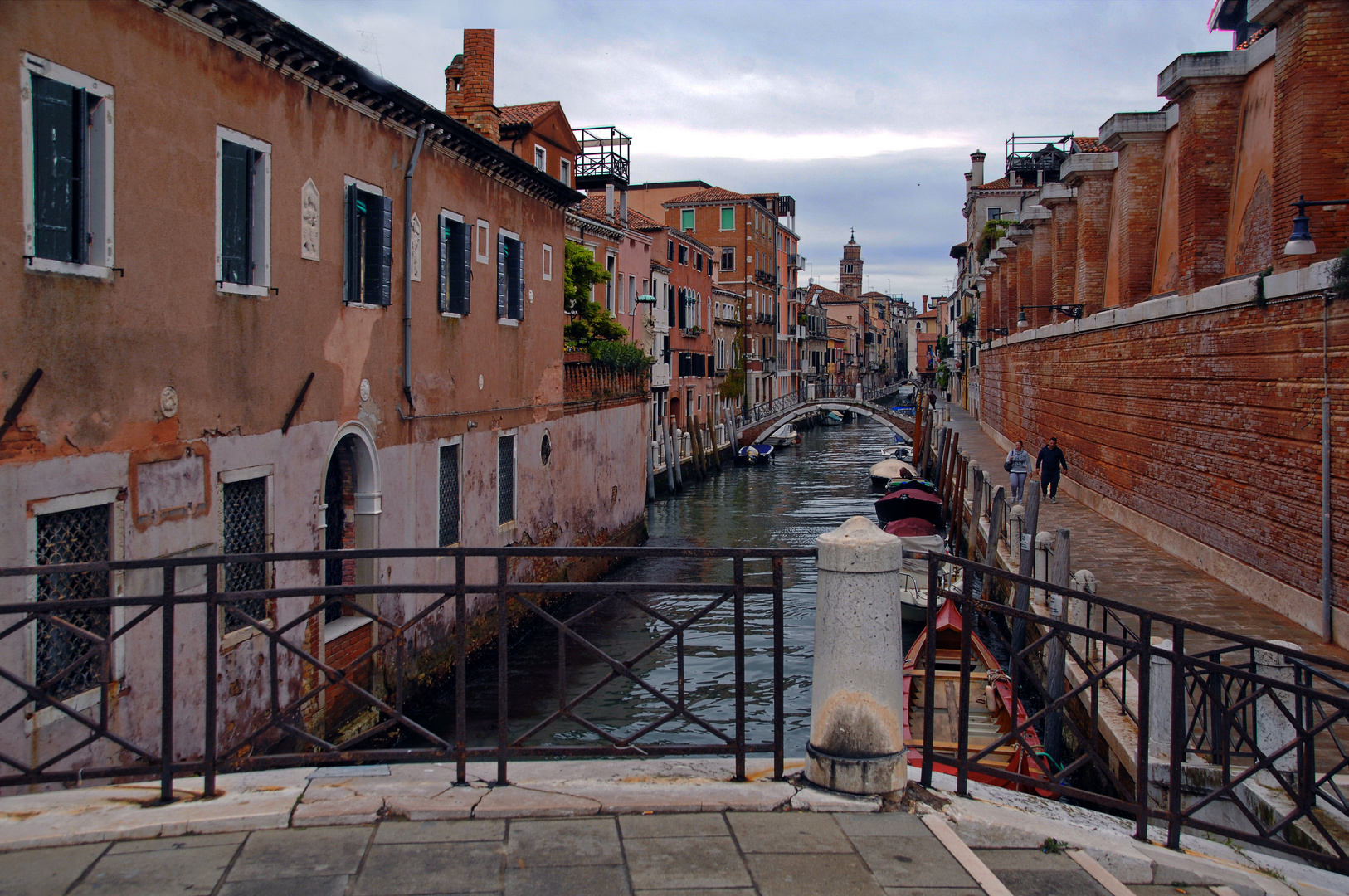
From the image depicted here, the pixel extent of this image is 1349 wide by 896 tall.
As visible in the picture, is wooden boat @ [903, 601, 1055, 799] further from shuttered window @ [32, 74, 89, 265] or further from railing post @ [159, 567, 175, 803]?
shuttered window @ [32, 74, 89, 265]

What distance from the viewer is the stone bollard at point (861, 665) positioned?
3.88m

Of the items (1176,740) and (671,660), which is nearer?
(1176,740)

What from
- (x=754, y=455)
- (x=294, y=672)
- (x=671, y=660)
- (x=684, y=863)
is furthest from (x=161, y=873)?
(x=754, y=455)

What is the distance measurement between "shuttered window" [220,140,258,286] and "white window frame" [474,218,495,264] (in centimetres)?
462

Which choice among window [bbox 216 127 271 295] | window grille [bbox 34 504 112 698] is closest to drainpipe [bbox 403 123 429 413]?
window [bbox 216 127 271 295]

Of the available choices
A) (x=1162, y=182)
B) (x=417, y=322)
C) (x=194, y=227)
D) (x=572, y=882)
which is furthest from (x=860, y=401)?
(x=572, y=882)

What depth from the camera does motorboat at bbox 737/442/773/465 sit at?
136ft

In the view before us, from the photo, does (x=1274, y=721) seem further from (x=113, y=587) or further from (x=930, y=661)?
(x=113, y=587)

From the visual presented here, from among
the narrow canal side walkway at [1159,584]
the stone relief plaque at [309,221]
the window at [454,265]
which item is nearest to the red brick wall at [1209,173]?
the narrow canal side walkway at [1159,584]

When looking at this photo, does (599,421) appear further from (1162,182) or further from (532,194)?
(1162,182)

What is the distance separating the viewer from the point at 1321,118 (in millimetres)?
10047

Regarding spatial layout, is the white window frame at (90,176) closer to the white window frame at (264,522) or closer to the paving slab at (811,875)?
the white window frame at (264,522)

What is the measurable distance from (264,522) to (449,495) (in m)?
3.78

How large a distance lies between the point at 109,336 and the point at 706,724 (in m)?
4.61
